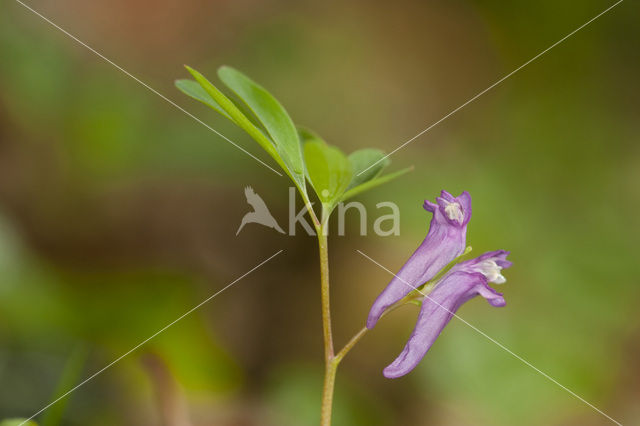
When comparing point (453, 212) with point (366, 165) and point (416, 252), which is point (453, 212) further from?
point (366, 165)

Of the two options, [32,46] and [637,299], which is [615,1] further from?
[32,46]

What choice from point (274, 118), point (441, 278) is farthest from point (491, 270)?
point (274, 118)

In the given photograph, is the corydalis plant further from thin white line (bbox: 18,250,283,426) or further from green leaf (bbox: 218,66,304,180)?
thin white line (bbox: 18,250,283,426)

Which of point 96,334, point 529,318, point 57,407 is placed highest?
point 57,407

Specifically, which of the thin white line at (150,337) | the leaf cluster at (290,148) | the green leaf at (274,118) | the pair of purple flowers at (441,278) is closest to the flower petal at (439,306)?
the pair of purple flowers at (441,278)

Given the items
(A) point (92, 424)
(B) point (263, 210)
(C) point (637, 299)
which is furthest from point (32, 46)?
(C) point (637, 299)

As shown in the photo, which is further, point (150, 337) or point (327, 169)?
point (150, 337)
